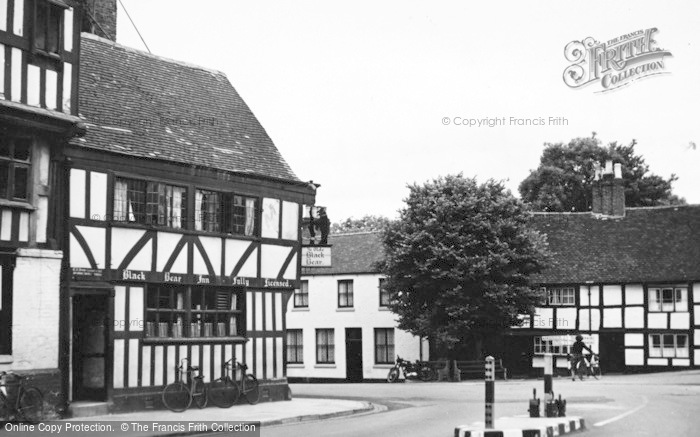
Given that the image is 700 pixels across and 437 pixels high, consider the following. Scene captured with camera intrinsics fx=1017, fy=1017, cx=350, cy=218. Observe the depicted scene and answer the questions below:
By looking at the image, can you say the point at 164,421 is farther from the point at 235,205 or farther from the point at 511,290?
the point at 511,290

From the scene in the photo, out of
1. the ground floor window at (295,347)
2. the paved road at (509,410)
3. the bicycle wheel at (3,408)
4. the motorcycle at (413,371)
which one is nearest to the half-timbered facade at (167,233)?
the bicycle wheel at (3,408)

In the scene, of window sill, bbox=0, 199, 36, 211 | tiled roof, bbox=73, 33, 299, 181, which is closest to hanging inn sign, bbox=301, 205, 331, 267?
tiled roof, bbox=73, 33, 299, 181

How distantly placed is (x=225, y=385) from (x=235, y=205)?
4282 mm

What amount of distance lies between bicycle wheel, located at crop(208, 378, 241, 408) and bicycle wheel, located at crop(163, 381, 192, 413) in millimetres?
907

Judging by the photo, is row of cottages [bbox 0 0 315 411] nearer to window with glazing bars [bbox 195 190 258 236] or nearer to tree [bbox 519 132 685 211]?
window with glazing bars [bbox 195 190 258 236]

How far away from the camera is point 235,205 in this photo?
24.5 m

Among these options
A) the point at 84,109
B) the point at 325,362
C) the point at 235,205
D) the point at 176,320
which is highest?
the point at 84,109

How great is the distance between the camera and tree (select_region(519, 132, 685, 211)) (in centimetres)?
6344

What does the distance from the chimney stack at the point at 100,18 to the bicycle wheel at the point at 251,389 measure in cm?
991

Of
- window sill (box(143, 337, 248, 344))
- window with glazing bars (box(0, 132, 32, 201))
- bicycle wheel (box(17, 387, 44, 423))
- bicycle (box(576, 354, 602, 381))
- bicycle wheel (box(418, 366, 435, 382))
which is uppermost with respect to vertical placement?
window with glazing bars (box(0, 132, 32, 201))

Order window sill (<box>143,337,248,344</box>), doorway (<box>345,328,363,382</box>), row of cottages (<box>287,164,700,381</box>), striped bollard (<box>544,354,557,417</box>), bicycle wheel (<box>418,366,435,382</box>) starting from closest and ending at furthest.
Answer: striped bollard (<box>544,354,557,417</box>) < window sill (<box>143,337,248,344</box>) < bicycle wheel (<box>418,366,435,382</box>) < row of cottages (<box>287,164,700,381</box>) < doorway (<box>345,328,363,382</box>)

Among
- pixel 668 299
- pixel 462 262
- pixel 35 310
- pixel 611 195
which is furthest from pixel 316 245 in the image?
pixel 611 195

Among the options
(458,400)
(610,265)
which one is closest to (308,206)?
(458,400)

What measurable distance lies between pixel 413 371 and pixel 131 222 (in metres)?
24.6
